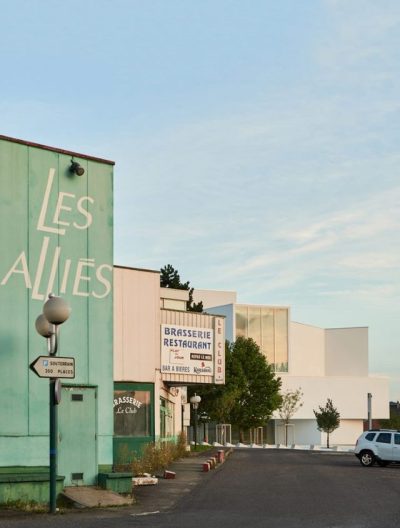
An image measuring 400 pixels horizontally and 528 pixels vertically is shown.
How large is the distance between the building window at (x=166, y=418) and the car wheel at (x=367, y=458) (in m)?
7.53

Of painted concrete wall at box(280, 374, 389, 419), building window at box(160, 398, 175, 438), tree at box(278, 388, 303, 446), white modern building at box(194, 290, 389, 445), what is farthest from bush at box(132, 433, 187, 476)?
painted concrete wall at box(280, 374, 389, 419)

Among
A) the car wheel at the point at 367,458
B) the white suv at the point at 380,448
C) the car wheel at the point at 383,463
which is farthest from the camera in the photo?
the car wheel at the point at 367,458

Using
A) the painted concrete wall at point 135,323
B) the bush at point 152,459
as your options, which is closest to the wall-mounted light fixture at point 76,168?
the bush at point 152,459

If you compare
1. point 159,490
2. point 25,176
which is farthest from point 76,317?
point 159,490

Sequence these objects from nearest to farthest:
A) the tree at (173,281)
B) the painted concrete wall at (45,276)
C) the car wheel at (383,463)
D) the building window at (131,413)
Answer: the painted concrete wall at (45,276)
the building window at (131,413)
the car wheel at (383,463)
the tree at (173,281)

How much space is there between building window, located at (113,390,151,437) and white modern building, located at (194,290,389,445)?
67.5m

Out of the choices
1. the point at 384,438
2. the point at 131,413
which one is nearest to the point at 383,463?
the point at 384,438

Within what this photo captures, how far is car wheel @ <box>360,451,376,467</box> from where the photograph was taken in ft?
121

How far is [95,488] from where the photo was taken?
784 inches

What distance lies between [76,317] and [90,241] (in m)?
1.68

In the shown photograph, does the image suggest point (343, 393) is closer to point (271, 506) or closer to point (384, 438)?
point (384, 438)

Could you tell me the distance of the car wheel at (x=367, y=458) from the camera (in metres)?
37.0

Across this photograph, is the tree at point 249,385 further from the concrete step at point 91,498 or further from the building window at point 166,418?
the concrete step at point 91,498

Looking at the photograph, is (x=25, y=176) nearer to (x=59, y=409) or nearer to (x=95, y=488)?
(x=59, y=409)
